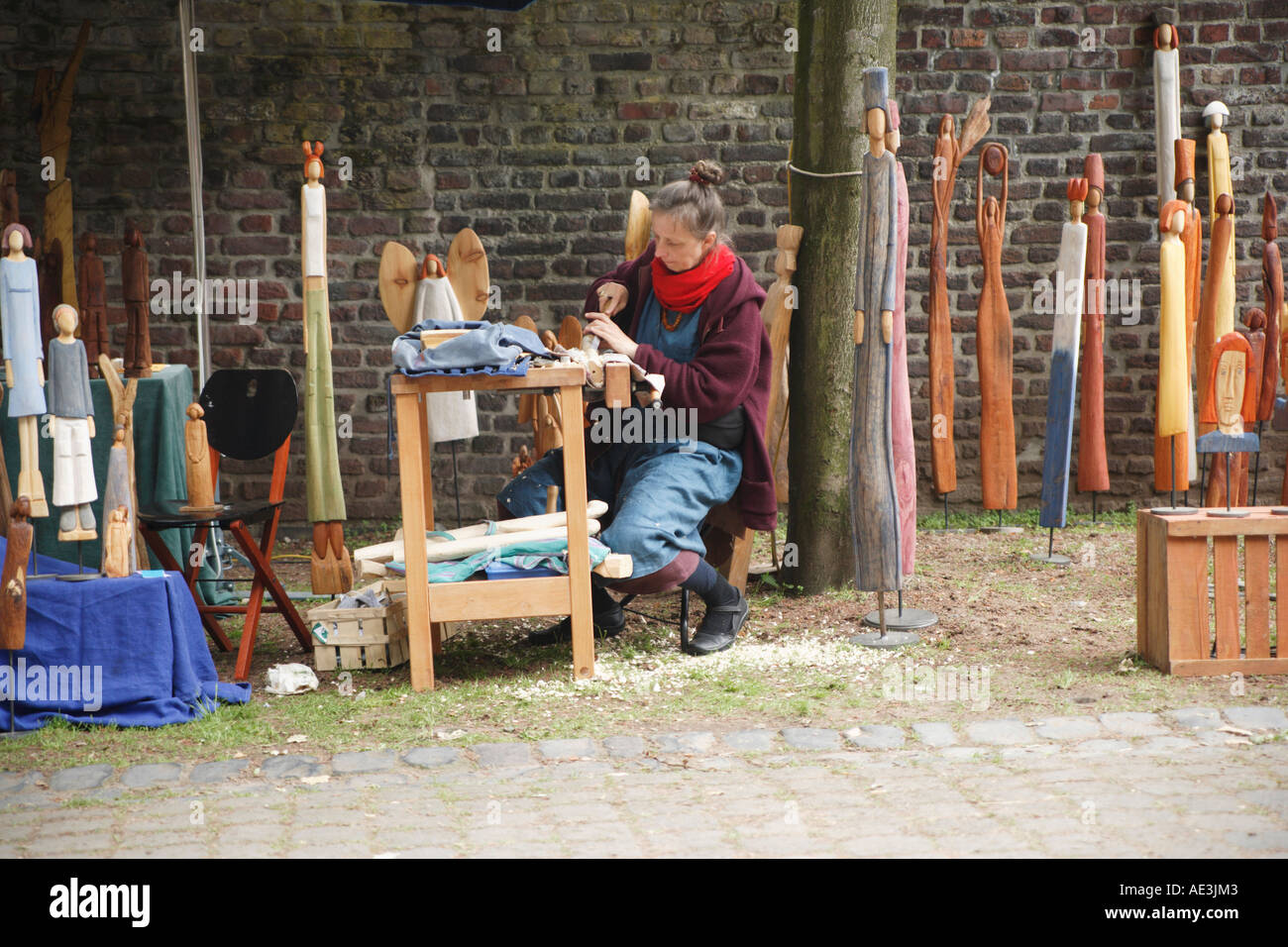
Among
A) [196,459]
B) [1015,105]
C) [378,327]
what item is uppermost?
[1015,105]

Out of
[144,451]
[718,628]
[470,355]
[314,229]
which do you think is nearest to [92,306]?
[144,451]

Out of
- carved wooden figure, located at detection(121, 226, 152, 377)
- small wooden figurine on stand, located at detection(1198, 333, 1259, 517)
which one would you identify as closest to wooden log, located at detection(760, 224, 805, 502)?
small wooden figurine on stand, located at detection(1198, 333, 1259, 517)

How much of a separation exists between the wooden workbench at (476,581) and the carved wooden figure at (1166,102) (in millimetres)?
4360

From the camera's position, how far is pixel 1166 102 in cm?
696

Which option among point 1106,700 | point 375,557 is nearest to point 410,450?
point 375,557

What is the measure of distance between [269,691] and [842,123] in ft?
10.3

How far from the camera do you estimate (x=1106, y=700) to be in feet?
12.7

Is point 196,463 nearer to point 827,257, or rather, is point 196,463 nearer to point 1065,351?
point 827,257

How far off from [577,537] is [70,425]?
1.61 metres

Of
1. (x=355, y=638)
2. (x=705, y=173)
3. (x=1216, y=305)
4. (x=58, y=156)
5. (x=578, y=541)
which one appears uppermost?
(x=58, y=156)

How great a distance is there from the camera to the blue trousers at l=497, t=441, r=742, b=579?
4.32 m

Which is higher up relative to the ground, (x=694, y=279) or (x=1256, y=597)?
(x=694, y=279)

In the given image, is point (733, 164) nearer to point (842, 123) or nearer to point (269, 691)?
point (842, 123)

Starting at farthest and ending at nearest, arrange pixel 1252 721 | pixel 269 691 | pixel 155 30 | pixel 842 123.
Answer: pixel 155 30 → pixel 842 123 → pixel 269 691 → pixel 1252 721
